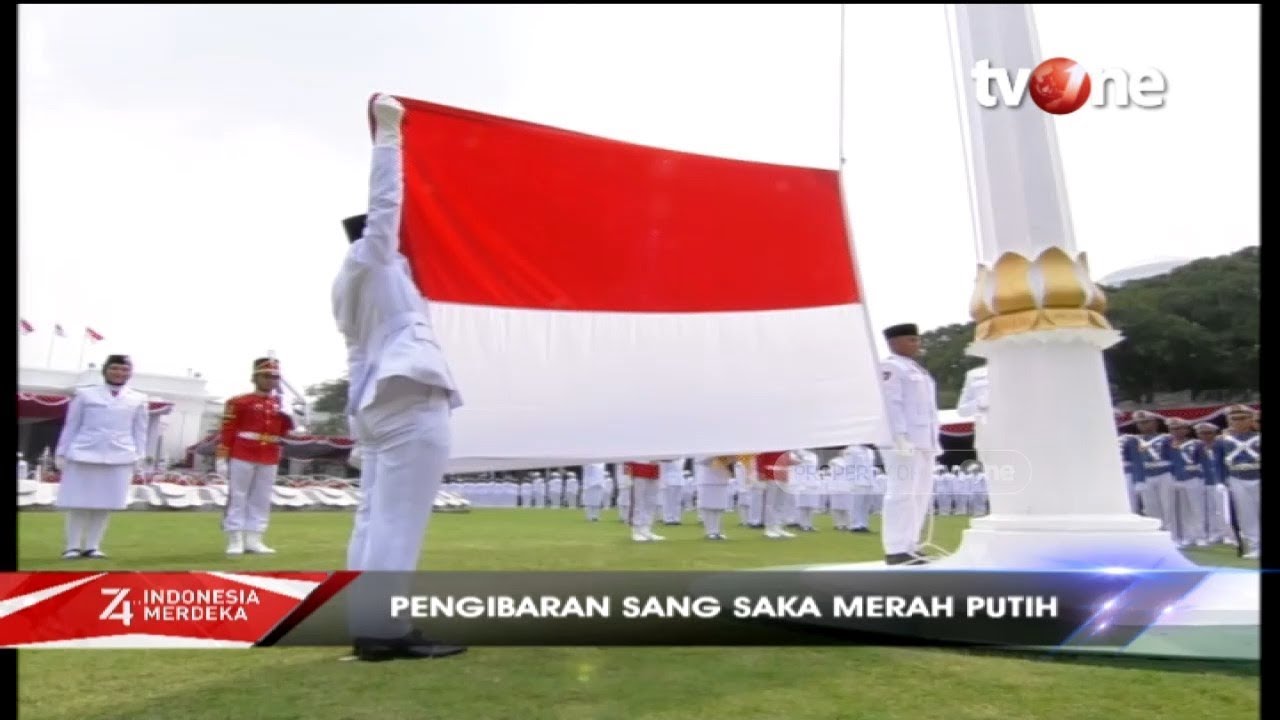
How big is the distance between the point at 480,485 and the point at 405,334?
7.52 meters

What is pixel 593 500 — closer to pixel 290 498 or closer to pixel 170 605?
pixel 290 498

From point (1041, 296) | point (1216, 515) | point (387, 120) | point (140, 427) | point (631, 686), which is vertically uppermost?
point (387, 120)

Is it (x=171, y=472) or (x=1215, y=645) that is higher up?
(x=171, y=472)

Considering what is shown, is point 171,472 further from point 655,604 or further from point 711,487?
point 655,604

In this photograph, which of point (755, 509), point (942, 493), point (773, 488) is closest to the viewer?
point (942, 493)

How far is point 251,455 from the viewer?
215 inches

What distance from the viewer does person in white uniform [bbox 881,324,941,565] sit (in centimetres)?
364

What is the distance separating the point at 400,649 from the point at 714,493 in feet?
16.0

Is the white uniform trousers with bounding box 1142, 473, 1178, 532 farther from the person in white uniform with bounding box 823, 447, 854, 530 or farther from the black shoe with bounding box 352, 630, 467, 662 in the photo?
the black shoe with bounding box 352, 630, 467, 662

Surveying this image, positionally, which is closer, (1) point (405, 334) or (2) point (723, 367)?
(1) point (405, 334)

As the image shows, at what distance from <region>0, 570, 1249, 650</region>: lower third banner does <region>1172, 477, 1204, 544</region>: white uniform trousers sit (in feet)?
17.0

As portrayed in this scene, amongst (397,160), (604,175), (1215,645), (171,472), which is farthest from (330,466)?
(171,472)

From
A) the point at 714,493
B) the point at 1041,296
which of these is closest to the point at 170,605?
the point at 1041,296

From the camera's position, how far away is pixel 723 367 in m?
3.00
